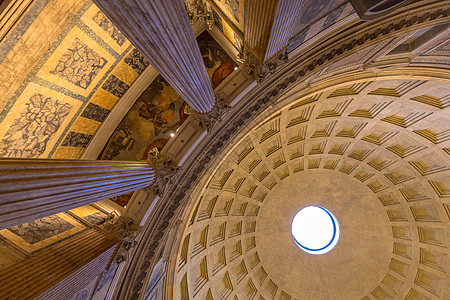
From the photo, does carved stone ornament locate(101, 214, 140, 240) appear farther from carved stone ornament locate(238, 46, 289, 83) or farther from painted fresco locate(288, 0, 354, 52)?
painted fresco locate(288, 0, 354, 52)

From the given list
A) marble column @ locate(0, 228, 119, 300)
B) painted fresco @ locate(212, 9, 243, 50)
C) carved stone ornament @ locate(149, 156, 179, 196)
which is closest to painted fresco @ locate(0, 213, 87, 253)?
marble column @ locate(0, 228, 119, 300)

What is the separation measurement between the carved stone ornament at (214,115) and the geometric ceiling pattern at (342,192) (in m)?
1.98

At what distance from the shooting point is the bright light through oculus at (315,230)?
18827 mm

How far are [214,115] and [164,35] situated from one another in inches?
143

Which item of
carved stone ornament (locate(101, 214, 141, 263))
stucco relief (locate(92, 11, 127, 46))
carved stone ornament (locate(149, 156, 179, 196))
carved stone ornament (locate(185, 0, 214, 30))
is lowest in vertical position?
carved stone ornament (locate(101, 214, 141, 263))

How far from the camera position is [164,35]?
16.4 feet

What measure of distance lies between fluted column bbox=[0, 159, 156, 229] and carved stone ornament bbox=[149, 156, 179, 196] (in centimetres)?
189

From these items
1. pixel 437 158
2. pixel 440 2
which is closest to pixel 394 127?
pixel 437 158

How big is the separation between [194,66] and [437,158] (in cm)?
1315

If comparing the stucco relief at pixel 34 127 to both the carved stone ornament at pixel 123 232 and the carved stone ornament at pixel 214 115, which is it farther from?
the carved stone ornament at pixel 214 115

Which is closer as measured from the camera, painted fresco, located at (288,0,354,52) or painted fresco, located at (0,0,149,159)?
painted fresco, located at (0,0,149,159)

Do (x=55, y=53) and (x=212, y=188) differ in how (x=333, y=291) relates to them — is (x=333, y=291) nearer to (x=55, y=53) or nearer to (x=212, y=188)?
(x=212, y=188)

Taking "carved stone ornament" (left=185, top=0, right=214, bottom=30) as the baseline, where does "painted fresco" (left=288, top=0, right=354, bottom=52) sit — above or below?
above

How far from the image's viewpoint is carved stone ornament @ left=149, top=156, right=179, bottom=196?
802 cm
